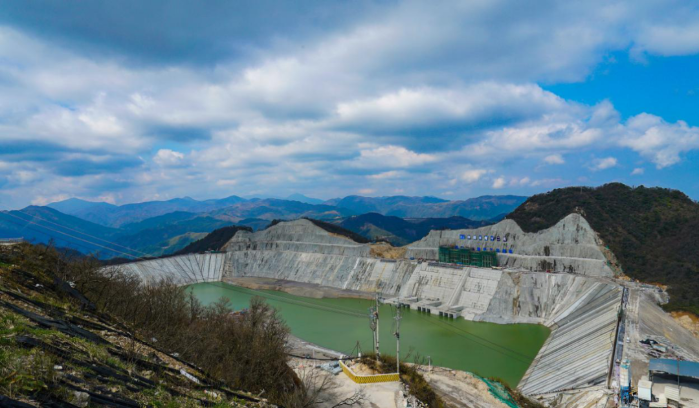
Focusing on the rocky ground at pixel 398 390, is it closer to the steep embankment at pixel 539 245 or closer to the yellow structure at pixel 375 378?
the yellow structure at pixel 375 378

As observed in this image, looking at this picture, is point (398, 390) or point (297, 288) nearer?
point (398, 390)

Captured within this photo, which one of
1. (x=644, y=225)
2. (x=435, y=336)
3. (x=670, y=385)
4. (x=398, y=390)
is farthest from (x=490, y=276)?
(x=398, y=390)

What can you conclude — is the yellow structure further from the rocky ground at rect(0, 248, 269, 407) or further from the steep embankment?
the steep embankment

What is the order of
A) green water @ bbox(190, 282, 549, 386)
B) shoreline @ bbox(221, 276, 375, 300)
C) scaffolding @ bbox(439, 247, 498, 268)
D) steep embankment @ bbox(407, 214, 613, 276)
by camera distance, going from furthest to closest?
shoreline @ bbox(221, 276, 375, 300) < scaffolding @ bbox(439, 247, 498, 268) < steep embankment @ bbox(407, 214, 613, 276) < green water @ bbox(190, 282, 549, 386)

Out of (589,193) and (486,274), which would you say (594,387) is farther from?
(589,193)

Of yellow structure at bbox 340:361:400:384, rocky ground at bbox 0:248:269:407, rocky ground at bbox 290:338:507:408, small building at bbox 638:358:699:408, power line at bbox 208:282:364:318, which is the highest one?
rocky ground at bbox 0:248:269:407

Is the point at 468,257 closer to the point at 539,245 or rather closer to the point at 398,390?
the point at 539,245

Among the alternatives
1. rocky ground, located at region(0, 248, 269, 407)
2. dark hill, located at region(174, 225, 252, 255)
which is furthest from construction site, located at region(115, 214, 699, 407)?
rocky ground, located at region(0, 248, 269, 407)
